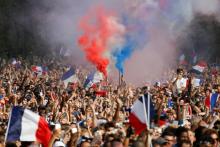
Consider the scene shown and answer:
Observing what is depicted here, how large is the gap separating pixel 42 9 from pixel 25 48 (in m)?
3.55

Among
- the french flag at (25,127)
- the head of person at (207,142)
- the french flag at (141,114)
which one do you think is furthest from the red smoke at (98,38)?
the head of person at (207,142)

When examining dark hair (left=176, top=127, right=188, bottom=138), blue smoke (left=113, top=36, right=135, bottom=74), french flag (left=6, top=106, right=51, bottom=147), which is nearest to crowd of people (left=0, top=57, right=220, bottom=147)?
dark hair (left=176, top=127, right=188, bottom=138)

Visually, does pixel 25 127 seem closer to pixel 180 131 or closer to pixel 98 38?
pixel 180 131

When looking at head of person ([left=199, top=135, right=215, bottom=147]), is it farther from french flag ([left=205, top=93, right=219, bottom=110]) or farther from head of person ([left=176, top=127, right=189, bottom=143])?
french flag ([left=205, top=93, right=219, bottom=110])

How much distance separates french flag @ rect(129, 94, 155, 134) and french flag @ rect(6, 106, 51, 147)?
128cm

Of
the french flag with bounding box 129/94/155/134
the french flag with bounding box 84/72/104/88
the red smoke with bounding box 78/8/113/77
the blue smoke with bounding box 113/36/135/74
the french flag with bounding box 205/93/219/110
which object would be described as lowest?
the french flag with bounding box 129/94/155/134

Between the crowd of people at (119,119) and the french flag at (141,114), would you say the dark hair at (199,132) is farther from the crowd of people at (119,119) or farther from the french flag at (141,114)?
the french flag at (141,114)

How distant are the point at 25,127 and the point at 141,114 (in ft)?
5.49

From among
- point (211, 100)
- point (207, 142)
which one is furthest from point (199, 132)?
point (211, 100)

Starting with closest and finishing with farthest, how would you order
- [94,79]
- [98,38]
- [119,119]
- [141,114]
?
[141,114]
[119,119]
[94,79]
[98,38]

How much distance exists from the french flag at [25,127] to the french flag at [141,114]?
1283 millimetres

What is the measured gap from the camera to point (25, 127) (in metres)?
10.8

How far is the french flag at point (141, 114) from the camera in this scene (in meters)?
10.9

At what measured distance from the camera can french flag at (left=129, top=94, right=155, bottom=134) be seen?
35.9ft
